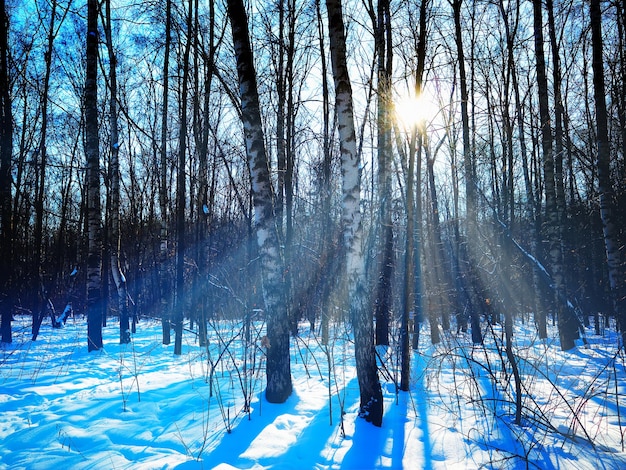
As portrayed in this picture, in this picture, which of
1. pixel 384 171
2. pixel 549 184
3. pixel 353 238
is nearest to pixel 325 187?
pixel 384 171

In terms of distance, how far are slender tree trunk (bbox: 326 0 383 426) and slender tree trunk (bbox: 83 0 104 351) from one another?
6561 millimetres

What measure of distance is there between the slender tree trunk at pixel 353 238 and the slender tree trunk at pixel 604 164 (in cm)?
484

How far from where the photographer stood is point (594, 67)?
20.5 feet

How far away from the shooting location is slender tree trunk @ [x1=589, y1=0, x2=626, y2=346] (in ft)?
19.7

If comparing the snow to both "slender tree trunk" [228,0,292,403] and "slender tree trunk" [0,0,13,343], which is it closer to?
"slender tree trunk" [228,0,292,403]

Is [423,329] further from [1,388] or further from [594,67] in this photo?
[1,388]

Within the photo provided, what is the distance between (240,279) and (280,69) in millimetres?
9632

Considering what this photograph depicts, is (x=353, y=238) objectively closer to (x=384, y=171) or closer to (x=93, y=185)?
(x=384, y=171)

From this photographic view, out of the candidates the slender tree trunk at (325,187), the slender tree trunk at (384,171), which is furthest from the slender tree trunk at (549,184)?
the slender tree trunk at (325,187)

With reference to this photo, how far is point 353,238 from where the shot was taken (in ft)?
12.2

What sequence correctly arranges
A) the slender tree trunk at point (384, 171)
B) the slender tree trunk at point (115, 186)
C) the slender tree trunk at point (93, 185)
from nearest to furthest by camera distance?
the slender tree trunk at point (384, 171), the slender tree trunk at point (93, 185), the slender tree trunk at point (115, 186)

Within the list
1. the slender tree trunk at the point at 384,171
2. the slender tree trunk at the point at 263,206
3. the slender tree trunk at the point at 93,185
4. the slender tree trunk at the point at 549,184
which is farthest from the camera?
the slender tree trunk at the point at 549,184

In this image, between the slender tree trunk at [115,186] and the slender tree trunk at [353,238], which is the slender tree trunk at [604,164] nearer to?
the slender tree trunk at [353,238]

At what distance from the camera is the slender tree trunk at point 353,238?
12.0 ft
